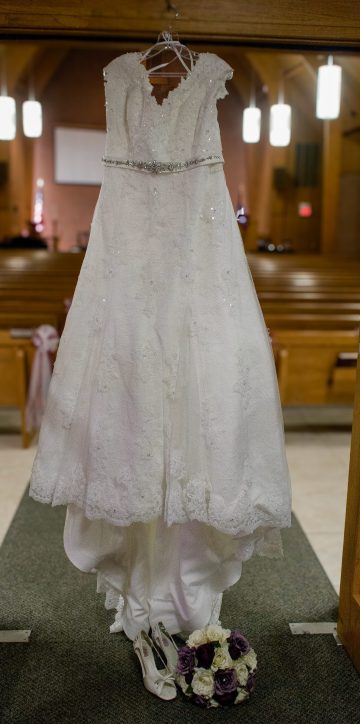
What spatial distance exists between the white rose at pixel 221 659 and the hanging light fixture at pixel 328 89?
241 inches

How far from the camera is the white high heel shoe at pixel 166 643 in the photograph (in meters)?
1.86

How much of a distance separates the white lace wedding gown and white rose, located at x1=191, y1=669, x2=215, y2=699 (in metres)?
0.41

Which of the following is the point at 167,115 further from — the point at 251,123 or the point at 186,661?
the point at 251,123

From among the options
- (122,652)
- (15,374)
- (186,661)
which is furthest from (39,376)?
(186,661)

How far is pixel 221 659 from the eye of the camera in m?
1.75

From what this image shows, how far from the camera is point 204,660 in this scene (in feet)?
5.81

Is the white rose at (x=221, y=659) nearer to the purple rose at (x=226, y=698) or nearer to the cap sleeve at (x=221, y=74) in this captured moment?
the purple rose at (x=226, y=698)

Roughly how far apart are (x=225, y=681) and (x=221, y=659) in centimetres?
5

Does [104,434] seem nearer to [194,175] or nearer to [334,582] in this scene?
[194,175]

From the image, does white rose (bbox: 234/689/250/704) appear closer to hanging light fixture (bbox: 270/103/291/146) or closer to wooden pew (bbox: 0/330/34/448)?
wooden pew (bbox: 0/330/34/448)

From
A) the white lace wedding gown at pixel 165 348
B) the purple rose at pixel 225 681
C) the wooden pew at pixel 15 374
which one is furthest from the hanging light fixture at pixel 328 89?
the purple rose at pixel 225 681

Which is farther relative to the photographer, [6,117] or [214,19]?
[6,117]

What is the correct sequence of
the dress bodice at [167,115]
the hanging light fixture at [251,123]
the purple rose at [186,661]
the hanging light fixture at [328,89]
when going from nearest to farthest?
the dress bodice at [167,115], the purple rose at [186,661], the hanging light fixture at [328,89], the hanging light fixture at [251,123]

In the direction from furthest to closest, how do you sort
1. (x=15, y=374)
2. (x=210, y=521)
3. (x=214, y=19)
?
(x=15, y=374), (x=214, y=19), (x=210, y=521)
